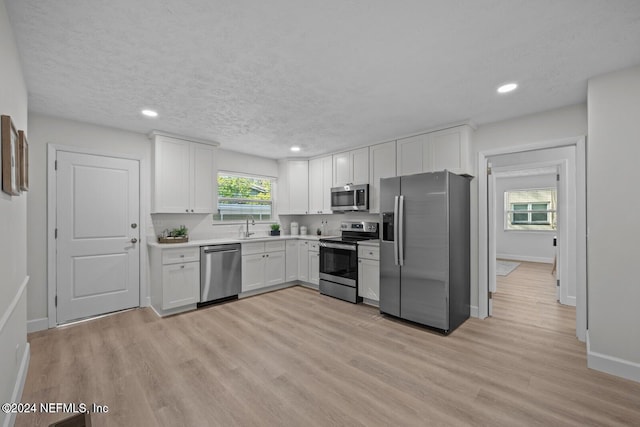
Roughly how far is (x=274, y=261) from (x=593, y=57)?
4.51 m

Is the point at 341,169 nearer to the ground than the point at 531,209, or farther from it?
farther from it

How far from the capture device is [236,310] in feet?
12.8

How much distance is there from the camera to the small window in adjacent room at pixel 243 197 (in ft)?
16.4

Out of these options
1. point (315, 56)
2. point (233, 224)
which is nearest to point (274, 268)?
point (233, 224)

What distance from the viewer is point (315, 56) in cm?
209

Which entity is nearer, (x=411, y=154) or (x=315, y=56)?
(x=315, y=56)

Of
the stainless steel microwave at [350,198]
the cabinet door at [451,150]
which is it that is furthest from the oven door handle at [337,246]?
the cabinet door at [451,150]

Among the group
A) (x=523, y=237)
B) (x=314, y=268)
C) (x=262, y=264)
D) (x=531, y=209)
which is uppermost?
(x=531, y=209)

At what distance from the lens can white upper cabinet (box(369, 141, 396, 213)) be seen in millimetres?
4184

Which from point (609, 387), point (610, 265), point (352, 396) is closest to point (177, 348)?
point (352, 396)

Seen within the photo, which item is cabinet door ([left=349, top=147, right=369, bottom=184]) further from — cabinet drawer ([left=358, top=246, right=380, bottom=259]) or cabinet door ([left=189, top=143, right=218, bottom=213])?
cabinet door ([left=189, top=143, right=218, bottom=213])

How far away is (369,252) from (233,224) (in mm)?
2570

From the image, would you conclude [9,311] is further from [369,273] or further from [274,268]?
[369,273]

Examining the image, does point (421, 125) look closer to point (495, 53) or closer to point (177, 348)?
point (495, 53)
